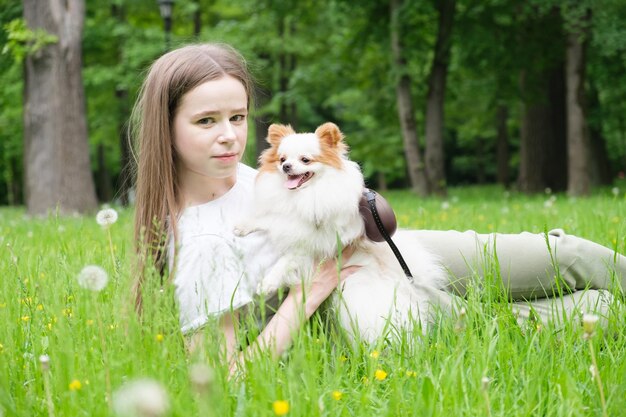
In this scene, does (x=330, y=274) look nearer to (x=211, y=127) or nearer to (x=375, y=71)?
→ (x=211, y=127)

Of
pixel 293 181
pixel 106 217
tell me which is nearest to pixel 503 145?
pixel 293 181

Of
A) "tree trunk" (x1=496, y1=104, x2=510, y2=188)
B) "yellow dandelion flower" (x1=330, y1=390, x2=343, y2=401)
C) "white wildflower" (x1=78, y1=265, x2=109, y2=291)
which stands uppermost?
"white wildflower" (x1=78, y1=265, x2=109, y2=291)

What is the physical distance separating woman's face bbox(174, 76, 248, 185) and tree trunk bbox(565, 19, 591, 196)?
9847 mm

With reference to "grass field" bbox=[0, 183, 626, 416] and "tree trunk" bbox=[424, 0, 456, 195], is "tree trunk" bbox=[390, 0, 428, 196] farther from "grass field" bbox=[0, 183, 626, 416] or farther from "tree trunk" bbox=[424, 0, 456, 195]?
"grass field" bbox=[0, 183, 626, 416]

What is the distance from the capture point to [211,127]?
271 cm

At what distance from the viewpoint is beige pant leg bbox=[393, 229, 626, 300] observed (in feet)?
9.30

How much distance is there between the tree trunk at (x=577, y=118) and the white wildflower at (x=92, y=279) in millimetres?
10871

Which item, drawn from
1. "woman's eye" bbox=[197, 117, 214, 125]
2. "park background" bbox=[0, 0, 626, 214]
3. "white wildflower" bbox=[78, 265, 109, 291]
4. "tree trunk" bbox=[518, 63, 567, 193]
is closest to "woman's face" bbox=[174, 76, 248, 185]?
"woman's eye" bbox=[197, 117, 214, 125]

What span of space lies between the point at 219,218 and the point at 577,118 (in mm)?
10245

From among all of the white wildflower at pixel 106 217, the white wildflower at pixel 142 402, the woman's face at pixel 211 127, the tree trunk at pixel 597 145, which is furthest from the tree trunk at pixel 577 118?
the white wildflower at pixel 142 402

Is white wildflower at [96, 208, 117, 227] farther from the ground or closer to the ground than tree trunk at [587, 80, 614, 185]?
farther from the ground

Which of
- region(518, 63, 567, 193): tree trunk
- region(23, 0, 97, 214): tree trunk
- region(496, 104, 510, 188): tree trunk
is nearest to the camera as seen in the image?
region(23, 0, 97, 214): tree trunk

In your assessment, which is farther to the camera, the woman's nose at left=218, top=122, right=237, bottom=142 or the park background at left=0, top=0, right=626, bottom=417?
the woman's nose at left=218, top=122, right=237, bottom=142

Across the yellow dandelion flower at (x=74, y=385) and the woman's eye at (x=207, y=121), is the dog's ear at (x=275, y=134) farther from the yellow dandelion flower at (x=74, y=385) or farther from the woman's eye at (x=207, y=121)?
the yellow dandelion flower at (x=74, y=385)
